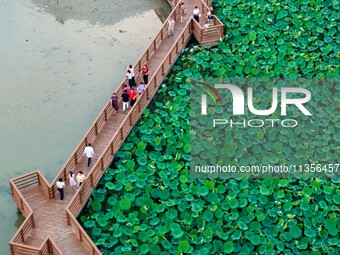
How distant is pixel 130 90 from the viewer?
2070 cm

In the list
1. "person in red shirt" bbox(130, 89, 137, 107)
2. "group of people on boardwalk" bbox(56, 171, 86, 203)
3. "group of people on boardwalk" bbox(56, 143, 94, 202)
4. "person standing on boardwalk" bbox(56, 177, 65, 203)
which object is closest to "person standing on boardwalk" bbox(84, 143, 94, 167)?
"group of people on boardwalk" bbox(56, 143, 94, 202)

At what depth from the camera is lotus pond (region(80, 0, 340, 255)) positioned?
680 inches

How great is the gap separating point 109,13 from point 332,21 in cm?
989

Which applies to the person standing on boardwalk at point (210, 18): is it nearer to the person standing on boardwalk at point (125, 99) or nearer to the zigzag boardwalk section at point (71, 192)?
the zigzag boardwalk section at point (71, 192)

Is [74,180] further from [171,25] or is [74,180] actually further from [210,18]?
[210,18]

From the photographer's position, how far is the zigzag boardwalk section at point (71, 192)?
16.8 m

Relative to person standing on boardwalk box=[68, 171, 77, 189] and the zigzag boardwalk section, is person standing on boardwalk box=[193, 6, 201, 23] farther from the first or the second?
person standing on boardwalk box=[68, 171, 77, 189]

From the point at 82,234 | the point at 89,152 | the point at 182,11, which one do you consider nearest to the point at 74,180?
the point at 89,152

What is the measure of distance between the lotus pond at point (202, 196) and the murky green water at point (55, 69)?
8.64ft

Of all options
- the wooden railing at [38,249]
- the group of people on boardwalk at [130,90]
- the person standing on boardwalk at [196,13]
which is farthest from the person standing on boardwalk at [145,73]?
the wooden railing at [38,249]

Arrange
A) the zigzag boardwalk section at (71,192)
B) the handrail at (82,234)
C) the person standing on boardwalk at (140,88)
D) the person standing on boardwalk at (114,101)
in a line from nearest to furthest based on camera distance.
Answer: the handrail at (82,234), the zigzag boardwalk section at (71,192), the person standing on boardwalk at (114,101), the person standing on boardwalk at (140,88)

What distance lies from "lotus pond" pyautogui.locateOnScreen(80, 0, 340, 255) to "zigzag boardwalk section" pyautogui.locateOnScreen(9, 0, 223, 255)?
1.35 ft

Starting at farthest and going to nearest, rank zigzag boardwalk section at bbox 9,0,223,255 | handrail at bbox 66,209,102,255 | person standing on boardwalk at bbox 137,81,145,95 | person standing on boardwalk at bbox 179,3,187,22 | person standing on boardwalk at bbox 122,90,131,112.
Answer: person standing on boardwalk at bbox 179,3,187,22, person standing on boardwalk at bbox 137,81,145,95, person standing on boardwalk at bbox 122,90,131,112, zigzag boardwalk section at bbox 9,0,223,255, handrail at bbox 66,209,102,255

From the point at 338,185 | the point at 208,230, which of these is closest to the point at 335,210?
the point at 338,185
